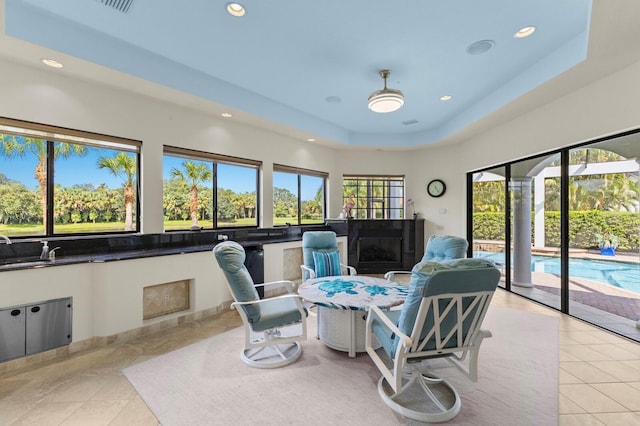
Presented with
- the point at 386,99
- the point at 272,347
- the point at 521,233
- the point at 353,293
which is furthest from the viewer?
the point at 521,233

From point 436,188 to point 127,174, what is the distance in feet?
18.7

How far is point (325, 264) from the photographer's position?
3973mm

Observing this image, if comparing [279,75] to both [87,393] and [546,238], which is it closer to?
[87,393]

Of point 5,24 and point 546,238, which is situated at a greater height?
point 5,24

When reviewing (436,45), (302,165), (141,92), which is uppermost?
(436,45)

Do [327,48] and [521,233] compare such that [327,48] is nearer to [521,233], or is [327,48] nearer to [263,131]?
[263,131]

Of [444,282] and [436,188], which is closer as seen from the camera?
[444,282]

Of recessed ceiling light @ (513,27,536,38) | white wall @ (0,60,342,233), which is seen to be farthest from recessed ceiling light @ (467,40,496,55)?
white wall @ (0,60,342,233)

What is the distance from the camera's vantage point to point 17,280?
98.7 inches

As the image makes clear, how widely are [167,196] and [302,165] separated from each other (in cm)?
263

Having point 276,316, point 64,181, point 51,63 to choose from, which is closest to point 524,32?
point 276,316

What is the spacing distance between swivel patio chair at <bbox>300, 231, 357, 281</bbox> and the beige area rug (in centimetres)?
111

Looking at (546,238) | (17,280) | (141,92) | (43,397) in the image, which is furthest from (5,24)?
(546,238)

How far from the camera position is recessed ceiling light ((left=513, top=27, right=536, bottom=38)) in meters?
2.75
